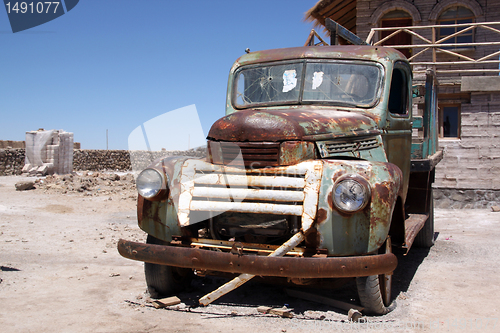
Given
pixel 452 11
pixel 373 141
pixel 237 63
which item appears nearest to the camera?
pixel 373 141

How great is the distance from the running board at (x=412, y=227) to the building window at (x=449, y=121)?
6.67 meters

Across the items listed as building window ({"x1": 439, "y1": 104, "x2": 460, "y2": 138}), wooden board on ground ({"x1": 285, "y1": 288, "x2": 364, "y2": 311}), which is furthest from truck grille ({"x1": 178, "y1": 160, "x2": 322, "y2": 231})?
building window ({"x1": 439, "y1": 104, "x2": 460, "y2": 138})

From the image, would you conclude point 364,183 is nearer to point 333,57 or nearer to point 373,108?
point 373,108

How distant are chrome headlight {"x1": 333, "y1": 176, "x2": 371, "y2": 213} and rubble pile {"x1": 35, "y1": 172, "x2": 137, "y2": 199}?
30.3 feet

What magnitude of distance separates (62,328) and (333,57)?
3.44 m

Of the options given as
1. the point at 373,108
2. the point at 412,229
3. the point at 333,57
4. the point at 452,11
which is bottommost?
the point at 412,229

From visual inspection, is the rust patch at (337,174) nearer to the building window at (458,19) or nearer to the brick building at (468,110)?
the brick building at (468,110)

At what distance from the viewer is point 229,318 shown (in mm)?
3408

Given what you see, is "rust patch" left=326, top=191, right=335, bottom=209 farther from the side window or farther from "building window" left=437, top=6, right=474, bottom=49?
"building window" left=437, top=6, right=474, bottom=49

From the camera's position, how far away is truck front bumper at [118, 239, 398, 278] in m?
3.00

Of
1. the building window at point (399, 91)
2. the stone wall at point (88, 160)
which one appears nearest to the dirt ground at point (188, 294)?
the building window at point (399, 91)

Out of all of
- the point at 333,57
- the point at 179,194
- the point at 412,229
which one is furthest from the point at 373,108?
the point at 179,194

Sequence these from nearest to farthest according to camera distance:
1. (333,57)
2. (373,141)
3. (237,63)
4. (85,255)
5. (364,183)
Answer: (364,183)
(373,141)
(333,57)
(237,63)
(85,255)

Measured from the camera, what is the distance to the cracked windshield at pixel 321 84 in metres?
4.43
